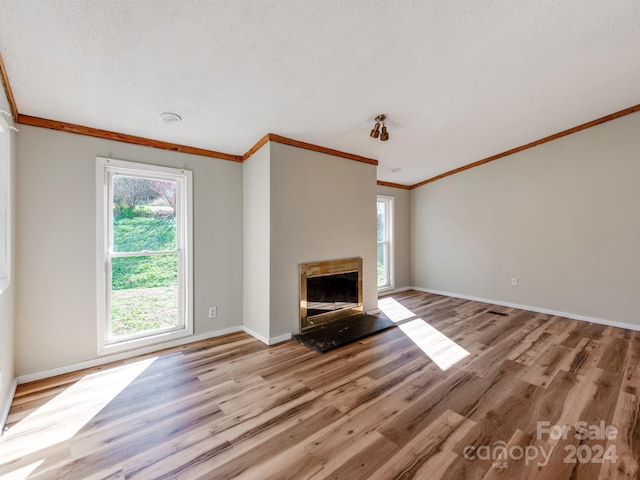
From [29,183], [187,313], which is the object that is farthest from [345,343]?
[29,183]

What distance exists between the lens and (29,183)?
2.30 metres

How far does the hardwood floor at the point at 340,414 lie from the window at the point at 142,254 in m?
0.33

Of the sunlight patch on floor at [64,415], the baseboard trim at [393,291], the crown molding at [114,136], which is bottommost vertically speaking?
the sunlight patch on floor at [64,415]

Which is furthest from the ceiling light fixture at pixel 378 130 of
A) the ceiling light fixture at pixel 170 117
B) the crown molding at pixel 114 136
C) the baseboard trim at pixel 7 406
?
the baseboard trim at pixel 7 406

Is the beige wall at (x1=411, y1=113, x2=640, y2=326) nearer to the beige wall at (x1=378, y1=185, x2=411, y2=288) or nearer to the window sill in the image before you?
the beige wall at (x1=378, y1=185, x2=411, y2=288)

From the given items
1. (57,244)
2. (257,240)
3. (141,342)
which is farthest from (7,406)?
(257,240)

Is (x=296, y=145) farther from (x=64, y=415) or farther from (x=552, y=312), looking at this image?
(x=552, y=312)

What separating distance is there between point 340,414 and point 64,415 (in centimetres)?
189

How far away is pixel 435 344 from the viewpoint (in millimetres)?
3008

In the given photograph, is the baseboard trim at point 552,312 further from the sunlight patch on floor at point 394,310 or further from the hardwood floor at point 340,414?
the sunlight patch on floor at point 394,310

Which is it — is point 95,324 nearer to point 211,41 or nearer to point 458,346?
point 211,41

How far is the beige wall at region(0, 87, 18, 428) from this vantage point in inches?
69.7

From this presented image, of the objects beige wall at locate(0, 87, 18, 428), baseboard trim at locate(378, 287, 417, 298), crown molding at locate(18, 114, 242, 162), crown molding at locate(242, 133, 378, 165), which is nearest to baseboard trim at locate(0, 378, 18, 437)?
beige wall at locate(0, 87, 18, 428)

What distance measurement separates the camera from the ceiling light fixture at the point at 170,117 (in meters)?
2.46
